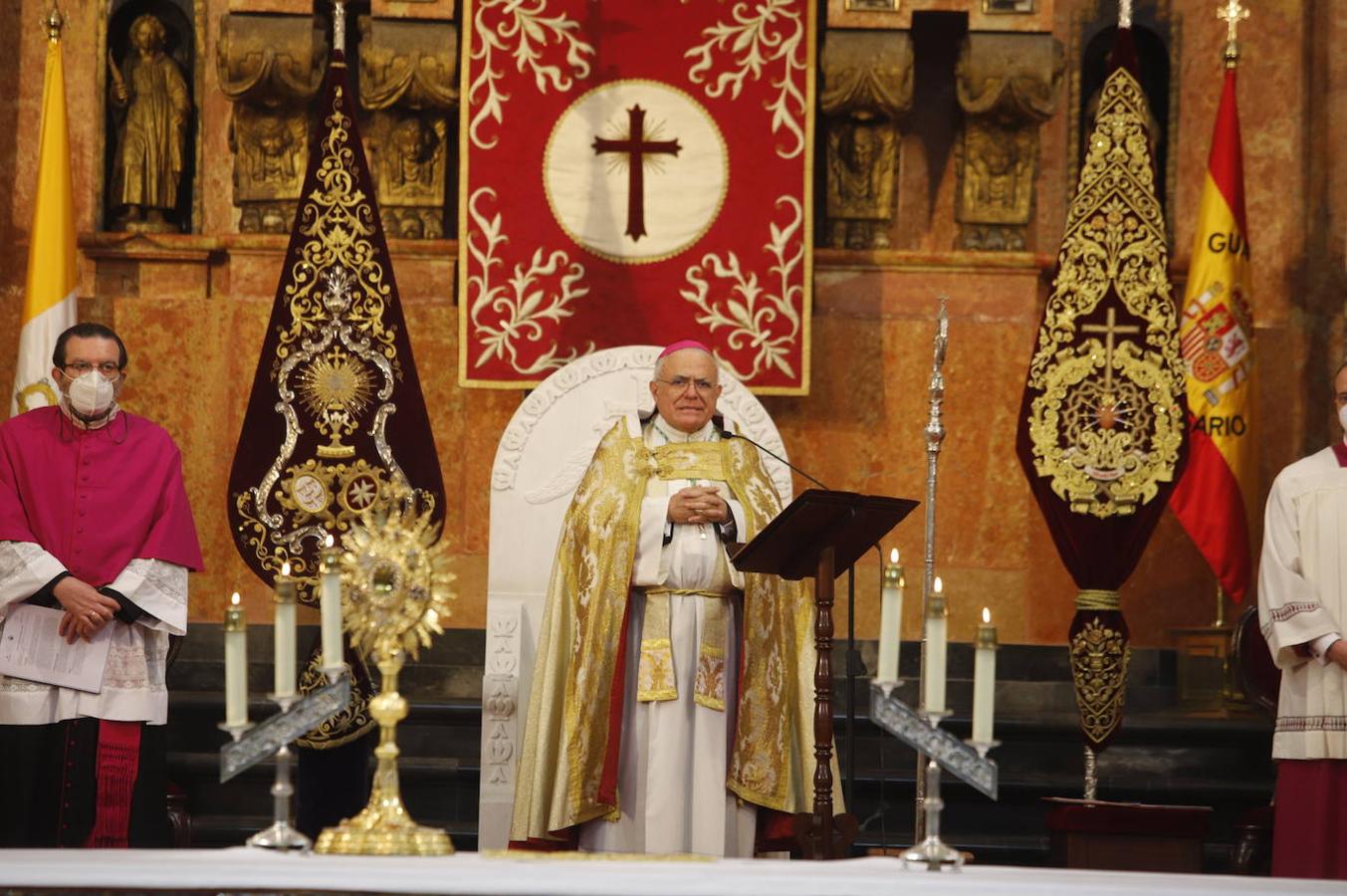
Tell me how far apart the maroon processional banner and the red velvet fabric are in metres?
2.94

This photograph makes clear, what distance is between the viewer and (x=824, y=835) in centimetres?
615

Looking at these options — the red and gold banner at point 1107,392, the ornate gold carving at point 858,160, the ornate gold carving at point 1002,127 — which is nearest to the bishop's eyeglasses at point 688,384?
the red and gold banner at point 1107,392

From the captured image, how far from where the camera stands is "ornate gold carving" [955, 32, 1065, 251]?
8.96m

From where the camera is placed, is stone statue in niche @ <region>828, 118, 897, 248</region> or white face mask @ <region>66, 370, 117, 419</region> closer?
white face mask @ <region>66, 370, 117, 419</region>

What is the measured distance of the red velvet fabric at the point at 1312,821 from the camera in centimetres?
670

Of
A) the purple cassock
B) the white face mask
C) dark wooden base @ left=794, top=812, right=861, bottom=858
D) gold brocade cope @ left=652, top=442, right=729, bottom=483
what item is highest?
the white face mask

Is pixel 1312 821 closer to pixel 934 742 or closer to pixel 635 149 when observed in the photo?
pixel 934 742

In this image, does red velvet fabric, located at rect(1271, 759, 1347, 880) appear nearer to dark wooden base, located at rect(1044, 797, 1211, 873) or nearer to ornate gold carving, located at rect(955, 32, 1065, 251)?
dark wooden base, located at rect(1044, 797, 1211, 873)

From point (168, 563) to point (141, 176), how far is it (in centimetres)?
319

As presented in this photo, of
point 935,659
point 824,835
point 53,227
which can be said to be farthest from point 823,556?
point 53,227

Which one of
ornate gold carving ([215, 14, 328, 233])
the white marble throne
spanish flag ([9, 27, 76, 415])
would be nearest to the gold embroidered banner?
the white marble throne

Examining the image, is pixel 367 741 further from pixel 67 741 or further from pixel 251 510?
pixel 67 741

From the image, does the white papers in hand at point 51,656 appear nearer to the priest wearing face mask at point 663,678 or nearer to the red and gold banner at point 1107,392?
the priest wearing face mask at point 663,678

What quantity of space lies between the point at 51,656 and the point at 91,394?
0.85 meters
